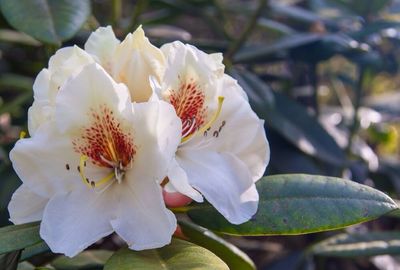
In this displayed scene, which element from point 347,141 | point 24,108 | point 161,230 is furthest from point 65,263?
point 347,141

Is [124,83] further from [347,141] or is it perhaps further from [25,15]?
[347,141]

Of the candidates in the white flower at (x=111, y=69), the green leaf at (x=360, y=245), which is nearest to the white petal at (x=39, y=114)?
the white flower at (x=111, y=69)

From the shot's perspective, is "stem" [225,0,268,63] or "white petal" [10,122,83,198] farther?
"stem" [225,0,268,63]

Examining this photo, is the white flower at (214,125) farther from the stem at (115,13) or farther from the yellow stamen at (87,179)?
the stem at (115,13)

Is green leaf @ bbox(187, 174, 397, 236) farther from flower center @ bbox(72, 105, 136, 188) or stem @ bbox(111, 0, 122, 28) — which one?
stem @ bbox(111, 0, 122, 28)

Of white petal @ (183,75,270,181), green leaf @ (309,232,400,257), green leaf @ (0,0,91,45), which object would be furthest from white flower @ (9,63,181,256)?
green leaf @ (309,232,400,257)

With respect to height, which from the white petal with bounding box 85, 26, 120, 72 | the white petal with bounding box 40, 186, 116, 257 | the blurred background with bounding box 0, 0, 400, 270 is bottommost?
the blurred background with bounding box 0, 0, 400, 270
